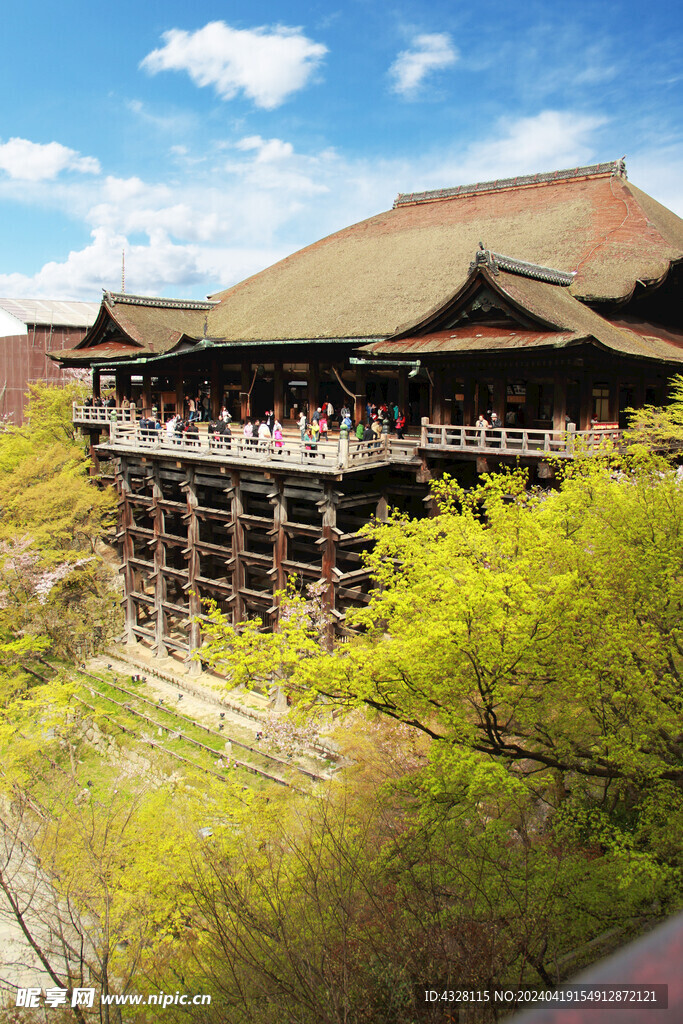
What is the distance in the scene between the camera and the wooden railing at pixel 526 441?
18.9m

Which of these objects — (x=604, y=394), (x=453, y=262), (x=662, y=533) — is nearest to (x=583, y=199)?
(x=453, y=262)

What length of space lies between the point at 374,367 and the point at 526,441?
30.7 feet

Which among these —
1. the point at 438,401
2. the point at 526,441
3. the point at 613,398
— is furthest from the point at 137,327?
the point at 613,398

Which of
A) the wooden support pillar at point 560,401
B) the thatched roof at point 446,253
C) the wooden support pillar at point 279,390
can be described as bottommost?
the wooden support pillar at point 560,401

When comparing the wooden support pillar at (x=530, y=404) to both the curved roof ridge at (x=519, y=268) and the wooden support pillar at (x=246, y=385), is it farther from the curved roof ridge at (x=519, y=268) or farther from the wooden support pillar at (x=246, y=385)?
the wooden support pillar at (x=246, y=385)

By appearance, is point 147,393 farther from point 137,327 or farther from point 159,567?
point 159,567

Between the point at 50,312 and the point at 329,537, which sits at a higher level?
the point at 50,312

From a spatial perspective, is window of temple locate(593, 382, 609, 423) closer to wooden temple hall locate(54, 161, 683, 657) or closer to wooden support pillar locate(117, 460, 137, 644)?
wooden temple hall locate(54, 161, 683, 657)

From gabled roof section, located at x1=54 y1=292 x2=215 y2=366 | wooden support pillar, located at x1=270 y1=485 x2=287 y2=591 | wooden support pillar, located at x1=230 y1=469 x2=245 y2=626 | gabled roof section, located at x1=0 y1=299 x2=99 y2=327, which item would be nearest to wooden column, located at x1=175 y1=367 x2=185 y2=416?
gabled roof section, located at x1=54 y1=292 x2=215 y2=366

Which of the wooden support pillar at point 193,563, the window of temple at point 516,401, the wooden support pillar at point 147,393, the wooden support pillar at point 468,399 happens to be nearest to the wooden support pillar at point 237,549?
the wooden support pillar at point 193,563

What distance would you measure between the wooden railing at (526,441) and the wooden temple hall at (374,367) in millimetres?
99

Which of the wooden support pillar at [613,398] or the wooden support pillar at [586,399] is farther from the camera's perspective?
the wooden support pillar at [613,398]

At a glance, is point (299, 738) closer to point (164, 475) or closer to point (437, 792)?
point (437, 792)

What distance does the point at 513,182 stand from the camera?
1358 inches
